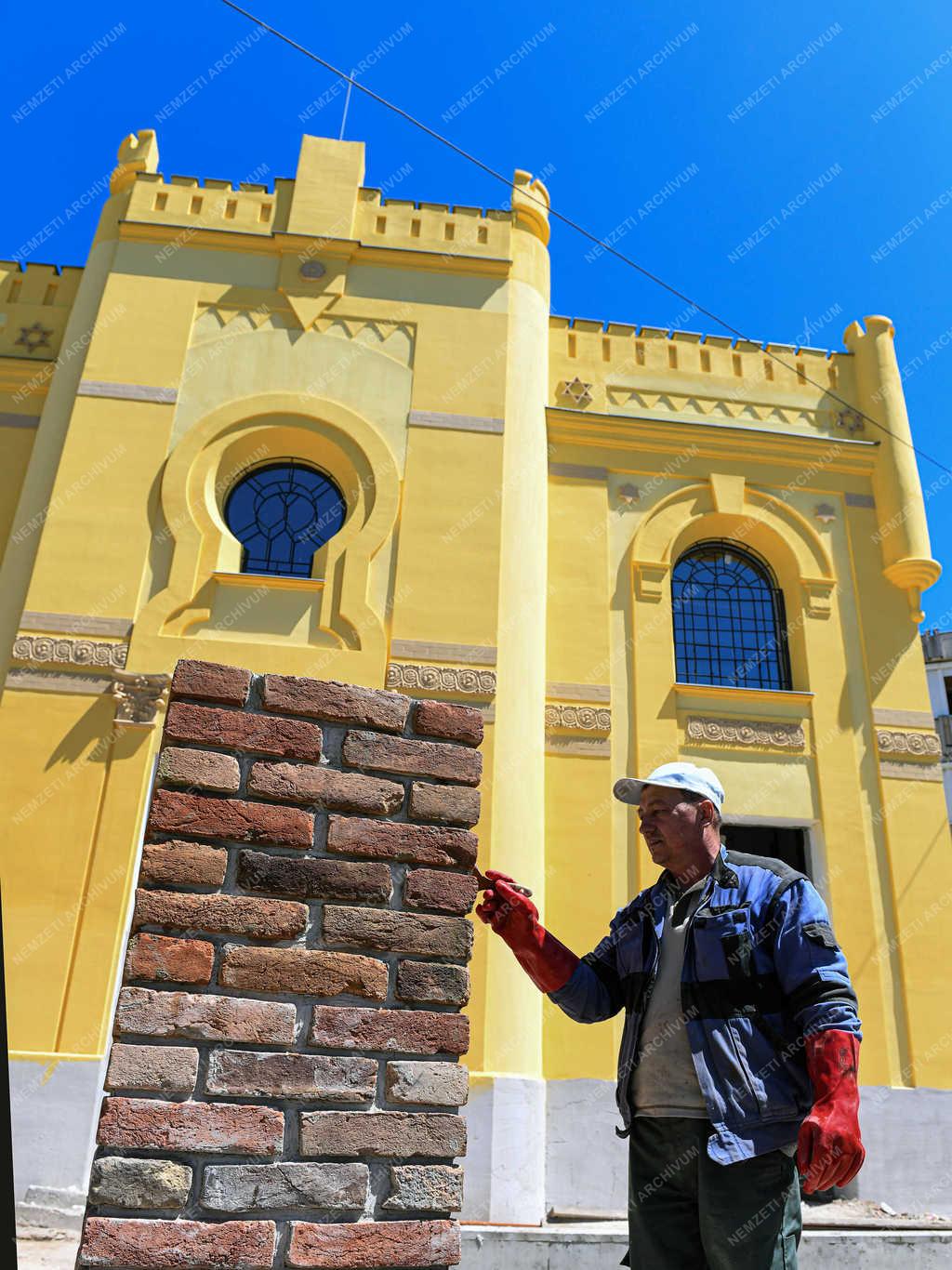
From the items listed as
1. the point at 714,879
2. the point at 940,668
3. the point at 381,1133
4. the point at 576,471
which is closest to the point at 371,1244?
the point at 381,1133

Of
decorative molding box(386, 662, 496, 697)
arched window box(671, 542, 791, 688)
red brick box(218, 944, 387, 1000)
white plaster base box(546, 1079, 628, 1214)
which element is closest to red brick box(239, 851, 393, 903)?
red brick box(218, 944, 387, 1000)

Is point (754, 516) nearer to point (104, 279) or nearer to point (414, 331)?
point (414, 331)

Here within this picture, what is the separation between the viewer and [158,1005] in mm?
2506

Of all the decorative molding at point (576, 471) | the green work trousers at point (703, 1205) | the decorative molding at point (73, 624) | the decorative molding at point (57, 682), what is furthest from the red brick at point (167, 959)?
the decorative molding at point (576, 471)

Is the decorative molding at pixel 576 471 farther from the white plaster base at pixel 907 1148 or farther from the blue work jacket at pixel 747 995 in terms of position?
the blue work jacket at pixel 747 995

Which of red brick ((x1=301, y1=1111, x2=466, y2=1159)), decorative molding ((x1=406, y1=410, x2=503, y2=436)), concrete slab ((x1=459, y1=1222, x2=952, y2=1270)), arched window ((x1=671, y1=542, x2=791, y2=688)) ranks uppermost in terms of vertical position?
decorative molding ((x1=406, y1=410, x2=503, y2=436))

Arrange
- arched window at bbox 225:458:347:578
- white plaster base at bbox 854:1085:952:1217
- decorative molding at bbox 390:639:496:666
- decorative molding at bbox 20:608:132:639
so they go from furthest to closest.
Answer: arched window at bbox 225:458:347:578
decorative molding at bbox 390:639:496:666
decorative molding at bbox 20:608:132:639
white plaster base at bbox 854:1085:952:1217

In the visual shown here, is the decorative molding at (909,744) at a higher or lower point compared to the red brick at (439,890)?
higher

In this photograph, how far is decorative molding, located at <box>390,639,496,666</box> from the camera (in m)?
9.95

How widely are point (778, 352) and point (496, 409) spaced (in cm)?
438

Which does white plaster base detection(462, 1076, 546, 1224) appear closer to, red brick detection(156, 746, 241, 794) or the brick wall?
the brick wall

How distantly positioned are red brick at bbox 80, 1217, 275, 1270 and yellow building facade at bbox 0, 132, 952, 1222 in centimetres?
647

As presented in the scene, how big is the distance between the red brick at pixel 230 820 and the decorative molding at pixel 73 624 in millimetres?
7549

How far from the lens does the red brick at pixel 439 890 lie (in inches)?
110
